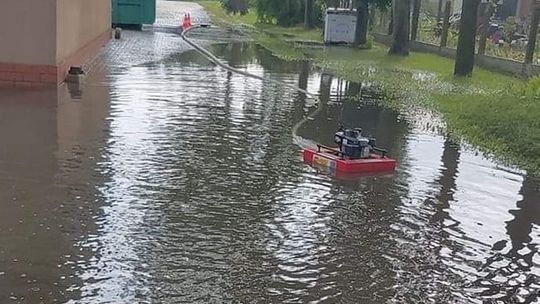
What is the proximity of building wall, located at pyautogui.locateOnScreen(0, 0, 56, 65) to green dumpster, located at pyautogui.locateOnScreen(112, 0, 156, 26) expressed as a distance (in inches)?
757

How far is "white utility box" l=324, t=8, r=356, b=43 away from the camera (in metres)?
31.0

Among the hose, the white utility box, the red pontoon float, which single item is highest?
the white utility box

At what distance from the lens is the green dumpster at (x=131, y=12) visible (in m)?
31.3

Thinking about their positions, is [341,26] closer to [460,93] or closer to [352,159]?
[460,93]

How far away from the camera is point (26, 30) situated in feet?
40.3

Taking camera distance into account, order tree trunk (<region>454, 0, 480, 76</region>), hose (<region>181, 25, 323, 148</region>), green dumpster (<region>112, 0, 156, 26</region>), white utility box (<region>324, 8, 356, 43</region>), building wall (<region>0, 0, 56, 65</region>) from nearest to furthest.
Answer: hose (<region>181, 25, 323, 148</region>) < building wall (<region>0, 0, 56, 65</region>) < tree trunk (<region>454, 0, 480, 76</region>) < white utility box (<region>324, 8, 356, 43</region>) < green dumpster (<region>112, 0, 156, 26</region>)

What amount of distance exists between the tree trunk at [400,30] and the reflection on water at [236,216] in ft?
50.3

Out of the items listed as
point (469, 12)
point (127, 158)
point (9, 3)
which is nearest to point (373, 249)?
point (127, 158)

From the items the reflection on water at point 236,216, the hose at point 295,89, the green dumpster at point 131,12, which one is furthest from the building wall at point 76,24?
the green dumpster at point 131,12

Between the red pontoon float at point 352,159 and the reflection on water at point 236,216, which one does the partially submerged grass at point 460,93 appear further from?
the red pontoon float at point 352,159

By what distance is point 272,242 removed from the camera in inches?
224

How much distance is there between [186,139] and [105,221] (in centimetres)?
332

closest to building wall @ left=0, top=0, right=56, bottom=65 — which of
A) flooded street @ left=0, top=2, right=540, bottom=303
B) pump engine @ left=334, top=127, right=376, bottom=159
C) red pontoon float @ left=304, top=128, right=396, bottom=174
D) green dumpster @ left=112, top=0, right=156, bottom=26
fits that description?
flooded street @ left=0, top=2, right=540, bottom=303

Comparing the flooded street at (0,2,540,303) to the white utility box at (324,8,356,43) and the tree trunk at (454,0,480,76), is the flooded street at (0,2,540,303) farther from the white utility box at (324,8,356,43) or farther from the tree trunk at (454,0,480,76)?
the white utility box at (324,8,356,43)
